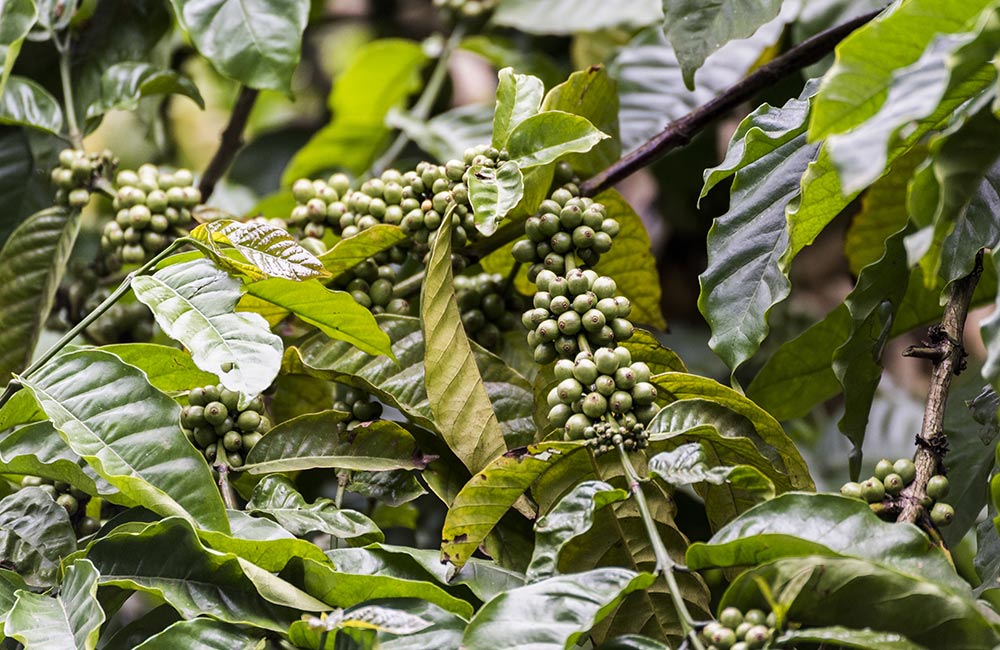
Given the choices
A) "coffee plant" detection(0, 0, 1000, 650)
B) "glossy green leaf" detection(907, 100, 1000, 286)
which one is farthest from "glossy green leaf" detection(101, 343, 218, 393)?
"glossy green leaf" detection(907, 100, 1000, 286)

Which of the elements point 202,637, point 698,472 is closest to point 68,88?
point 202,637

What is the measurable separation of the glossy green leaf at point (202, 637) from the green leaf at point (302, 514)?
77 millimetres

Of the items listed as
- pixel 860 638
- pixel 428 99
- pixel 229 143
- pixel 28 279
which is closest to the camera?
pixel 860 638

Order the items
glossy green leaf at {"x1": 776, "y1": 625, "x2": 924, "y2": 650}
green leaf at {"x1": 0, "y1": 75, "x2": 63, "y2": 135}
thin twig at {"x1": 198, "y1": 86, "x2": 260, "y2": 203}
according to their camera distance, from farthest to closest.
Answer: thin twig at {"x1": 198, "y1": 86, "x2": 260, "y2": 203}
green leaf at {"x1": 0, "y1": 75, "x2": 63, "y2": 135}
glossy green leaf at {"x1": 776, "y1": 625, "x2": 924, "y2": 650}

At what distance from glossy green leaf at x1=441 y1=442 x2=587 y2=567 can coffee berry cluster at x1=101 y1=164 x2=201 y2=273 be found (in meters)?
0.40

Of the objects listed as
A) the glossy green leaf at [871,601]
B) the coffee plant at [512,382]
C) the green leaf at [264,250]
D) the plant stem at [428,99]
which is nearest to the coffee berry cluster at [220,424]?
the coffee plant at [512,382]

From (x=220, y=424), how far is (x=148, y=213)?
23 cm

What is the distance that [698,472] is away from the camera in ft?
1.83

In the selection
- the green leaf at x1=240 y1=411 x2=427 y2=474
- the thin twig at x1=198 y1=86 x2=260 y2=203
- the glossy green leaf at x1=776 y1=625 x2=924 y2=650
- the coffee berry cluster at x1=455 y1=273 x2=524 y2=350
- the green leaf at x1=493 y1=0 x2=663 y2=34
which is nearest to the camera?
the glossy green leaf at x1=776 y1=625 x2=924 y2=650

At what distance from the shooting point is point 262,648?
55 centimetres

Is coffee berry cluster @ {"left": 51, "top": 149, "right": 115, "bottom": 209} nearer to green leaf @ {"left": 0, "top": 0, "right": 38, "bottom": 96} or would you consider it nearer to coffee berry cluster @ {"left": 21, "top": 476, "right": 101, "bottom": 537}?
green leaf @ {"left": 0, "top": 0, "right": 38, "bottom": 96}

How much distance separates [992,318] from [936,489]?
0.56ft

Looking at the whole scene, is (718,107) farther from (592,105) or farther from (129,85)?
(129,85)

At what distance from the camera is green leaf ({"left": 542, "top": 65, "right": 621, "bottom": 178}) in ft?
2.52
